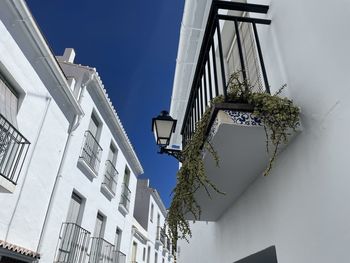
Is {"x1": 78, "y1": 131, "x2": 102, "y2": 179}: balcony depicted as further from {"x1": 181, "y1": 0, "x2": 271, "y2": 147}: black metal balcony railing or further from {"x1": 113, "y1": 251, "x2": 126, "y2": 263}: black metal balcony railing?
{"x1": 181, "y1": 0, "x2": 271, "y2": 147}: black metal balcony railing

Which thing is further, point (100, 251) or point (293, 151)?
point (100, 251)

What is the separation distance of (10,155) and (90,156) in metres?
4.57

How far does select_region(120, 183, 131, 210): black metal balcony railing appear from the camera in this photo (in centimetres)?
1410

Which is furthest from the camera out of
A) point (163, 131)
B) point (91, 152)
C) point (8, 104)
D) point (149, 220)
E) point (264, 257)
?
point (149, 220)

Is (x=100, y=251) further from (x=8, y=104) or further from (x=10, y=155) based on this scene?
(x=8, y=104)

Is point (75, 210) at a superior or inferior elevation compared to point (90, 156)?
inferior

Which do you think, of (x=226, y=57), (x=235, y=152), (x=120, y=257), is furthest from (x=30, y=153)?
(x=120, y=257)

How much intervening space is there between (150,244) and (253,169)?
21.0 metres

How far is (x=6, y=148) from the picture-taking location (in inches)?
223

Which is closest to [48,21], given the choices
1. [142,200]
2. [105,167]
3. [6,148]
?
[6,148]

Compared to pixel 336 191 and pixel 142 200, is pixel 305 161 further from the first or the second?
pixel 142 200

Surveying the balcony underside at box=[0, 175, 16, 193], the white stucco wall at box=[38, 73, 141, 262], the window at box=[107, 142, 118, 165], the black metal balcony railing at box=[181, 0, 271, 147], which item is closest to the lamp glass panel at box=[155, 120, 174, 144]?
the black metal balcony railing at box=[181, 0, 271, 147]

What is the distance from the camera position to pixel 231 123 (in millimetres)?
2145

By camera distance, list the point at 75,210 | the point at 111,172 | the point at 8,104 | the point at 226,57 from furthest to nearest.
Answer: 1. the point at 111,172
2. the point at 75,210
3. the point at 8,104
4. the point at 226,57
